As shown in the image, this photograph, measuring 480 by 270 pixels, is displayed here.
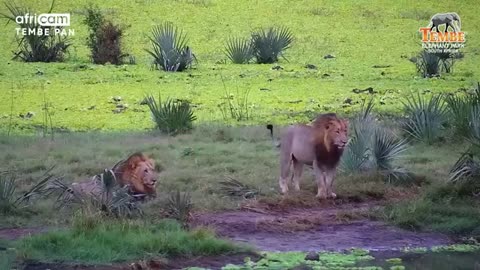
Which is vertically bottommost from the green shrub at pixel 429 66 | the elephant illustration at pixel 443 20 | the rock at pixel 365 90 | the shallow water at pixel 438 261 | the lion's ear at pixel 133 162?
the shallow water at pixel 438 261

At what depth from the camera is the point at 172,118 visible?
489 inches

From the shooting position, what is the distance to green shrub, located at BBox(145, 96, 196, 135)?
40.6 feet

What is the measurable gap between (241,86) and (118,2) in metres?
7.01

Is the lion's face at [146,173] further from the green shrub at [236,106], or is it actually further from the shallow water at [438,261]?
the green shrub at [236,106]

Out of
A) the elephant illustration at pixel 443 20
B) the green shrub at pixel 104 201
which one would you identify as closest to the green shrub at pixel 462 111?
the green shrub at pixel 104 201

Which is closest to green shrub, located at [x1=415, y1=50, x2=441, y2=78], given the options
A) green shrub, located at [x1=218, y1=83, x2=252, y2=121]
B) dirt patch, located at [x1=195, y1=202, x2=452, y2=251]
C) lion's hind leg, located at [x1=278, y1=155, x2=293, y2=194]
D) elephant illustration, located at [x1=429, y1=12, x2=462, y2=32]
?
green shrub, located at [x1=218, y1=83, x2=252, y2=121]

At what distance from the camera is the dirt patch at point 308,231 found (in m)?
8.12

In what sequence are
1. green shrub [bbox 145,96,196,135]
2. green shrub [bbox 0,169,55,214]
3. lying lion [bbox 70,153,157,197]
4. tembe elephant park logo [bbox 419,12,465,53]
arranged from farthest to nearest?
tembe elephant park logo [bbox 419,12,465,53], green shrub [bbox 145,96,196,135], lying lion [bbox 70,153,157,197], green shrub [bbox 0,169,55,214]

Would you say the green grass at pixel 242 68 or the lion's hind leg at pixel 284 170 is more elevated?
the green grass at pixel 242 68

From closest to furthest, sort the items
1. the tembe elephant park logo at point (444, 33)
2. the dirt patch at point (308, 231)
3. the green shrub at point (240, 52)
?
the dirt patch at point (308, 231), the green shrub at point (240, 52), the tembe elephant park logo at point (444, 33)

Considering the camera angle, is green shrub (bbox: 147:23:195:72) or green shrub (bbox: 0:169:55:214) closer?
green shrub (bbox: 0:169:55:214)

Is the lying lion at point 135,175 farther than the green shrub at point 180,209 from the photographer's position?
Yes

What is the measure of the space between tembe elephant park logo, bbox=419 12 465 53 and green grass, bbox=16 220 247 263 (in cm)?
1193

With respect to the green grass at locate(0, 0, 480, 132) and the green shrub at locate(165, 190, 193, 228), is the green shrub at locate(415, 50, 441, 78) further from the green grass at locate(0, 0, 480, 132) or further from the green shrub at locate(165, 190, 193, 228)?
the green shrub at locate(165, 190, 193, 228)
